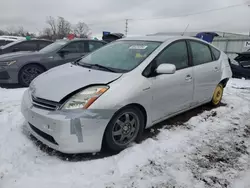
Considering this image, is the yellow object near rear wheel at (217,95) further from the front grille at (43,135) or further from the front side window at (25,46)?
the front side window at (25,46)

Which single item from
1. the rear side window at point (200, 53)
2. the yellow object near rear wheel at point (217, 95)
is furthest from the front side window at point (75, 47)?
the yellow object near rear wheel at point (217, 95)

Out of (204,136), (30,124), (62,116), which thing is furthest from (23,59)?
(204,136)

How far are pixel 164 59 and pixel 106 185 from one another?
6.37 ft

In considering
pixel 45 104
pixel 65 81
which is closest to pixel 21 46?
pixel 65 81

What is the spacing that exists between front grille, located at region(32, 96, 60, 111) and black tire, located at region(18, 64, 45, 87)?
11.5 ft

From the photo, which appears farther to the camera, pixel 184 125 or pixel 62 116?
pixel 184 125

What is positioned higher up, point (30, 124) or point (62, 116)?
point (62, 116)

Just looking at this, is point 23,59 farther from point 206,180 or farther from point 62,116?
point 206,180

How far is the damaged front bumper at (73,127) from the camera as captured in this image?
228 centimetres

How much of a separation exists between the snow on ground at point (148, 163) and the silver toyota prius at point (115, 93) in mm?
205

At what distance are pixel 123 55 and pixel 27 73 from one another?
365cm

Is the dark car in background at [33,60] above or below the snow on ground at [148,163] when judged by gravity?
above

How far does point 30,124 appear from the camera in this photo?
8.76ft

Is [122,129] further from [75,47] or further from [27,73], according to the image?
[75,47]
